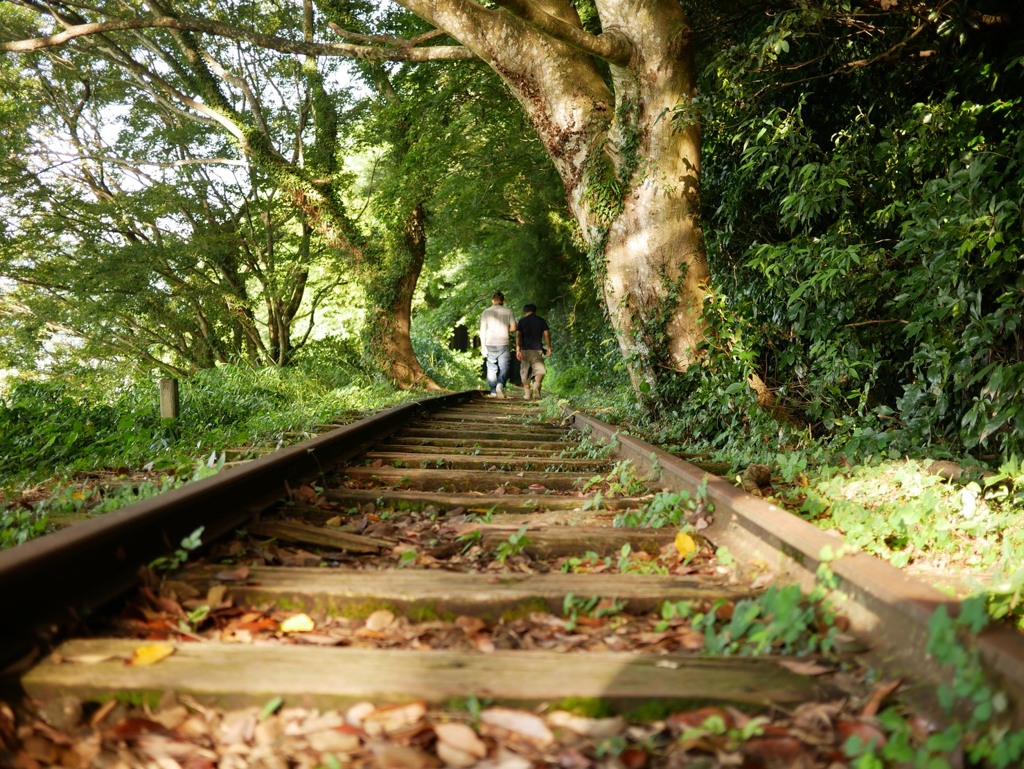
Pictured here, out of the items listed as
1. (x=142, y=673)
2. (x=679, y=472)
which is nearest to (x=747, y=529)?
(x=679, y=472)

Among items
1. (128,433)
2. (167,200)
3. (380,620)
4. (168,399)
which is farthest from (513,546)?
(167,200)

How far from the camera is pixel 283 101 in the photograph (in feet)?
60.2

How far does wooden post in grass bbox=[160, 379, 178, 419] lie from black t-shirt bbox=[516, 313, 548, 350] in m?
6.51

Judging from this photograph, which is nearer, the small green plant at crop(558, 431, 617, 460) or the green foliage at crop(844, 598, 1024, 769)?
the green foliage at crop(844, 598, 1024, 769)

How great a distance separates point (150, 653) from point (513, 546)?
4.74 feet

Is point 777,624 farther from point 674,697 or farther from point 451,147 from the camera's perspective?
point 451,147

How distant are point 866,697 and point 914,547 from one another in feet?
4.97

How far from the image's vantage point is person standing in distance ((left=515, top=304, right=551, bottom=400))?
12719 mm

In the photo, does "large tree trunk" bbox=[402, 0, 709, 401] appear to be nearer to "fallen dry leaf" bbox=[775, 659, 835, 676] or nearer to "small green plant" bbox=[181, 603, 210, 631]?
"fallen dry leaf" bbox=[775, 659, 835, 676]

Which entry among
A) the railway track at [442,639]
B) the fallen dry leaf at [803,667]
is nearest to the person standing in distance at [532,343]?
the railway track at [442,639]

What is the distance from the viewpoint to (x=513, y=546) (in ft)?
9.57

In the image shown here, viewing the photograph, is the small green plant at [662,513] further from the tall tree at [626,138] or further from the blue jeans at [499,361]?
the blue jeans at [499,361]

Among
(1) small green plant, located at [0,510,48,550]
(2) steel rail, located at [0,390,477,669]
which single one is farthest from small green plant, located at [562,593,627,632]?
(1) small green plant, located at [0,510,48,550]

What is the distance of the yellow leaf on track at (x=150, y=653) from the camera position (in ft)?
5.79
